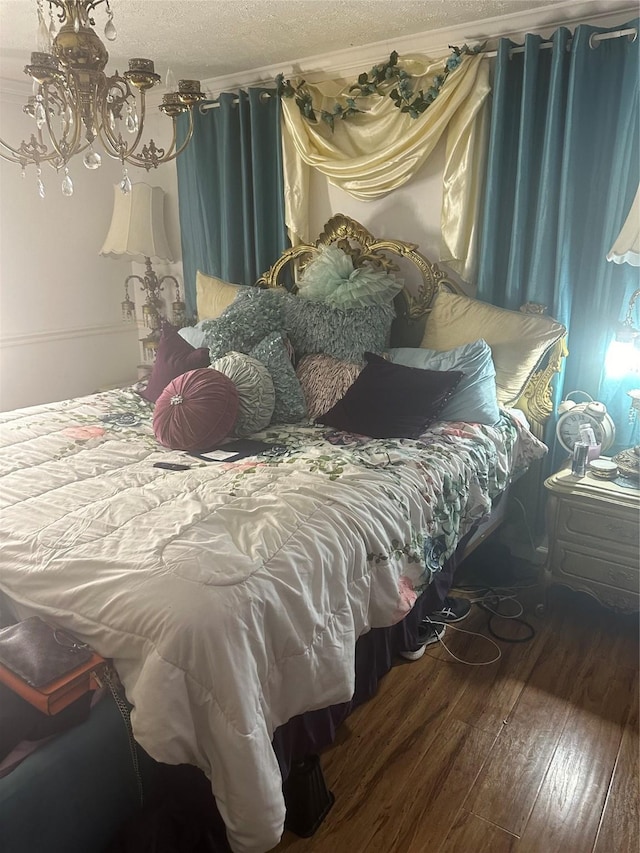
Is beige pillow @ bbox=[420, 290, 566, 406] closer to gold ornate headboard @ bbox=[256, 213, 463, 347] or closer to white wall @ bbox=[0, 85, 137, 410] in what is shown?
gold ornate headboard @ bbox=[256, 213, 463, 347]

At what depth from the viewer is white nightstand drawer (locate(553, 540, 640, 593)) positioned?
2.19 m

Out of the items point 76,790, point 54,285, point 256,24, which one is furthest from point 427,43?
point 76,790

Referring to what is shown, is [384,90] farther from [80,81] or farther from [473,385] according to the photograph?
[80,81]

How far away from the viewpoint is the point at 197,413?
2.21 m

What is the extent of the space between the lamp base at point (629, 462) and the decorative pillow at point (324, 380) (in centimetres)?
107

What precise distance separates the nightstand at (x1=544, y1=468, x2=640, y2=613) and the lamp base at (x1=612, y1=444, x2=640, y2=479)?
0.25 feet

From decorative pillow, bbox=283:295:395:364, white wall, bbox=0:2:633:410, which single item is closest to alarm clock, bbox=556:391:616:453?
decorative pillow, bbox=283:295:395:364

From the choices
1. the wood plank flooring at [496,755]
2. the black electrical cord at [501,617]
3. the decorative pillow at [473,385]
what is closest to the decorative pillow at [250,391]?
the decorative pillow at [473,385]

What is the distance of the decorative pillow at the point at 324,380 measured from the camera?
2547 millimetres

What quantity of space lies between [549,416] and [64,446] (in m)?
1.97

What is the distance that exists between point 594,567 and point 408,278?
5.19 feet

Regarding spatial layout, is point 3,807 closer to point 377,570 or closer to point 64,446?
point 377,570

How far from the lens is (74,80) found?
1696 mm

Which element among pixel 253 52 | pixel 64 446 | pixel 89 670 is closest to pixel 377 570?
pixel 89 670
